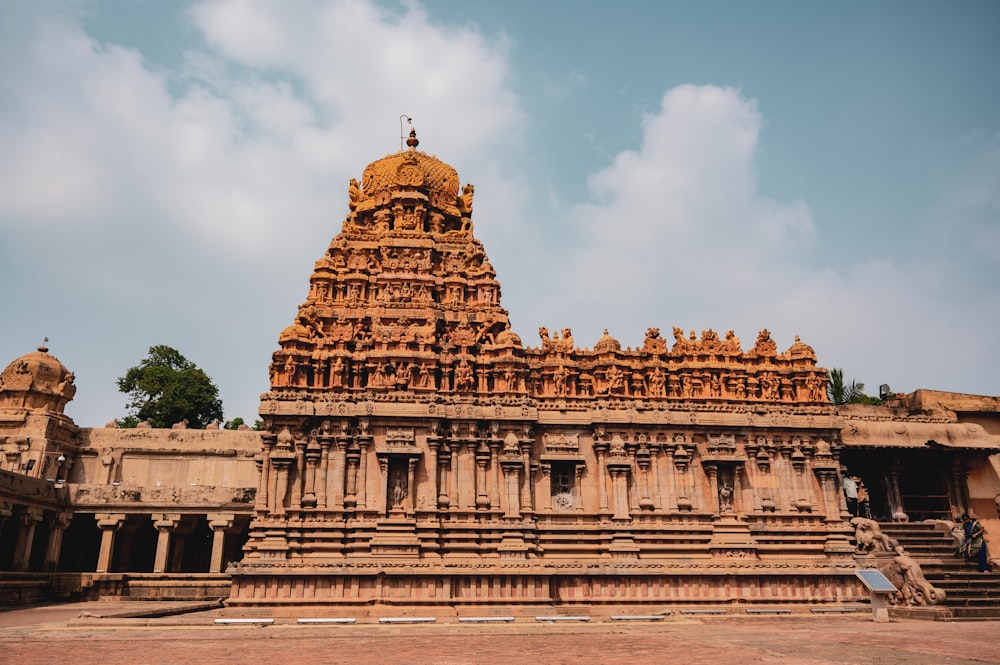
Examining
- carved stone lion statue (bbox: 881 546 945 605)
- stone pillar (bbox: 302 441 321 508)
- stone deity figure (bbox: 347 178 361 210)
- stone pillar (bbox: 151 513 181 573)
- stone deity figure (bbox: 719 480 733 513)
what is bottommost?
carved stone lion statue (bbox: 881 546 945 605)

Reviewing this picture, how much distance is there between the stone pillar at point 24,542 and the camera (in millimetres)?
27656

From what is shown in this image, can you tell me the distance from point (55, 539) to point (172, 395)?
2619 cm

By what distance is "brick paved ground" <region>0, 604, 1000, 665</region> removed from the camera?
41.0 ft

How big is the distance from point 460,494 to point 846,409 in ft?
58.7

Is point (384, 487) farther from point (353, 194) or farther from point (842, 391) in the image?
point (842, 391)

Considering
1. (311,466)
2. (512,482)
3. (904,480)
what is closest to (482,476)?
(512,482)

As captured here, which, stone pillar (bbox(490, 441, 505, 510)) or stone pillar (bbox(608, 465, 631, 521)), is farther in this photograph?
stone pillar (bbox(608, 465, 631, 521))

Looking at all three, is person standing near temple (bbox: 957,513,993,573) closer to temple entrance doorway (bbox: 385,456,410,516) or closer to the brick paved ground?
the brick paved ground

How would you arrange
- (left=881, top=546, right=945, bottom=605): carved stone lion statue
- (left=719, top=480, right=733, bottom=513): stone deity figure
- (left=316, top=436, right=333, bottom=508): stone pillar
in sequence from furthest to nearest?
(left=719, top=480, right=733, bottom=513): stone deity figure < (left=316, top=436, right=333, bottom=508): stone pillar < (left=881, top=546, right=945, bottom=605): carved stone lion statue

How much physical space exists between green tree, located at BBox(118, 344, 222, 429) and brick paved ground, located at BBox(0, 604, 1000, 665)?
35.9 m

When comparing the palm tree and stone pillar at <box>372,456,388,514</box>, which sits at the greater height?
the palm tree

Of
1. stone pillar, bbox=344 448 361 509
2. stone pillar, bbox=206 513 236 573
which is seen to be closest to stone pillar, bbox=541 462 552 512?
stone pillar, bbox=344 448 361 509

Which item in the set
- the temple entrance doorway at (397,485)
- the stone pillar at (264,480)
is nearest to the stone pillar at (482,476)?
the temple entrance doorway at (397,485)

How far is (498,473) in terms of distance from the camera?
25.3m
